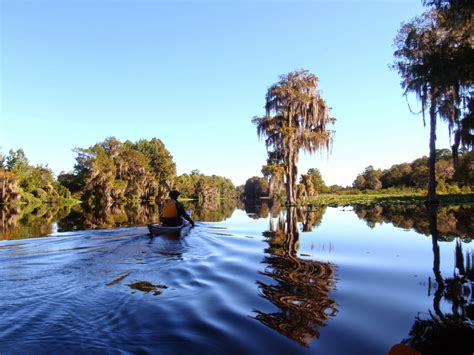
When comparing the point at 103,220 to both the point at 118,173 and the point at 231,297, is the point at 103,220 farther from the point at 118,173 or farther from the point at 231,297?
the point at 118,173

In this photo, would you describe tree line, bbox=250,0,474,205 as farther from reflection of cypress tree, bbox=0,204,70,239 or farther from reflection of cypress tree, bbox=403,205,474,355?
reflection of cypress tree, bbox=0,204,70,239

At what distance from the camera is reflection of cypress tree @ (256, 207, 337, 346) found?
140 inches

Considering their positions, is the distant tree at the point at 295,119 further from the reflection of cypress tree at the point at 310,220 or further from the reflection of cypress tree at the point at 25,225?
the reflection of cypress tree at the point at 25,225

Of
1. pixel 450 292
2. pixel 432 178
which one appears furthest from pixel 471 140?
pixel 450 292

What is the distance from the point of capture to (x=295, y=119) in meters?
29.2

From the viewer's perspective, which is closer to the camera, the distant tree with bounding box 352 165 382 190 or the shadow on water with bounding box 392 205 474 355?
the shadow on water with bounding box 392 205 474 355

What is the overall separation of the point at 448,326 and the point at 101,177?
5727 centimetres

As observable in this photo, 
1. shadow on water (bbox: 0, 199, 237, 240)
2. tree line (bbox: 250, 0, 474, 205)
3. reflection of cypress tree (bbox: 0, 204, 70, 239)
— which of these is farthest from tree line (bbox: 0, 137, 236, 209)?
tree line (bbox: 250, 0, 474, 205)

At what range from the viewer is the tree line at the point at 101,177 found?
54.7m

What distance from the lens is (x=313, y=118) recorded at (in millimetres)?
28750

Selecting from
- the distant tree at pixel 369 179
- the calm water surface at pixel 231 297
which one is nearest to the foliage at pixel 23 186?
the calm water surface at pixel 231 297

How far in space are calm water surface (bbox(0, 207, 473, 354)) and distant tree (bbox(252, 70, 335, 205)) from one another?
20.2 meters

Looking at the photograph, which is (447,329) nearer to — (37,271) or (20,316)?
(20,316)

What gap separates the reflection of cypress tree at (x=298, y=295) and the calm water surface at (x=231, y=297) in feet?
0.05
